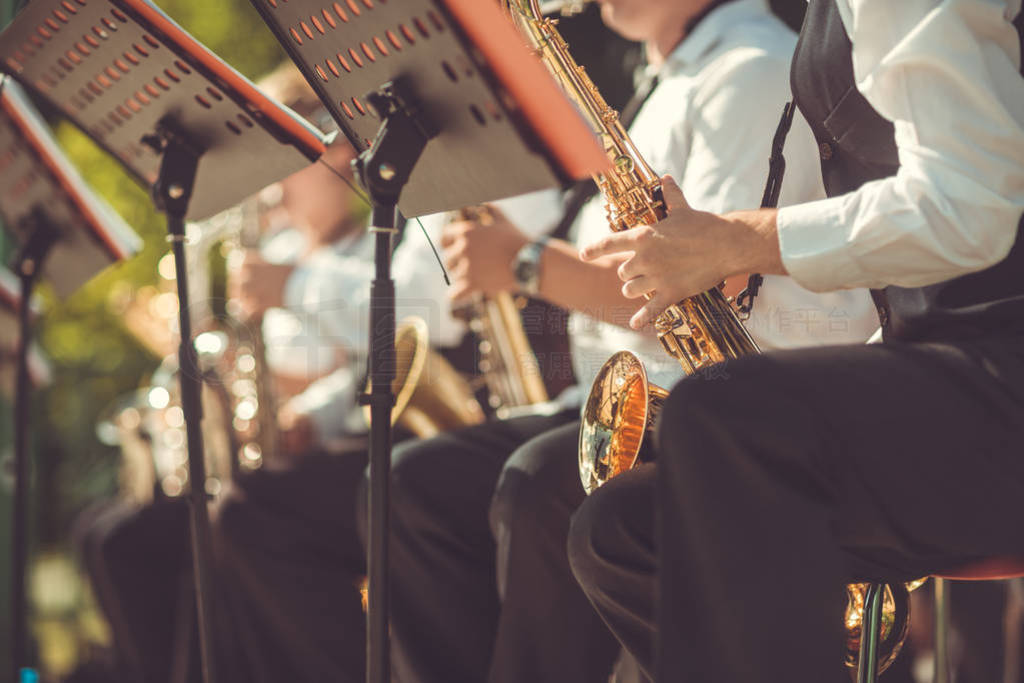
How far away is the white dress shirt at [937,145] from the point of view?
3.65 ft

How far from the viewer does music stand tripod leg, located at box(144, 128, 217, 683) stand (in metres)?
1.85

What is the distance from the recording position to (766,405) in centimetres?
106

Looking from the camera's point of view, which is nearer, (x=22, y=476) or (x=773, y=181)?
(x=773, y=181)

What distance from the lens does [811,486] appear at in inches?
41.7

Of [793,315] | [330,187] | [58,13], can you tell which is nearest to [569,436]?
[793,315]

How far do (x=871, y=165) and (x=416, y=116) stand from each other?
62cm

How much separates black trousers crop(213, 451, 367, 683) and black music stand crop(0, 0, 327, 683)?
62 cm

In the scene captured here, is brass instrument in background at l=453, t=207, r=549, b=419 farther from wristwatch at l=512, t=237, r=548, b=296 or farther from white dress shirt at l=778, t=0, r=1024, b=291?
white dress shirt at l=778, t=0, r=1024, b=291

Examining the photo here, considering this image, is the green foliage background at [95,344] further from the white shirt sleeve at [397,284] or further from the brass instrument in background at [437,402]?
the brass instrument in background at [437,402]

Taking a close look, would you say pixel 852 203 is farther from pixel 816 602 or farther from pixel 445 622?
pixel 445 622

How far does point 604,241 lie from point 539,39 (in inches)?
23.2

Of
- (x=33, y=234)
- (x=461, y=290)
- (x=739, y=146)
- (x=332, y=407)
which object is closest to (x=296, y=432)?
(x=332, y=407)

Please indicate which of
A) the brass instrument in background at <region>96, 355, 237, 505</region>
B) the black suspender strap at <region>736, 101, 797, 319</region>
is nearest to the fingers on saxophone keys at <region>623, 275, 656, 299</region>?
the black suspender strap at <region>736, 101, 797, 319</region>

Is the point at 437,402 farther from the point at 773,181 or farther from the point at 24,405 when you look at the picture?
the point at 773,181
